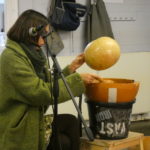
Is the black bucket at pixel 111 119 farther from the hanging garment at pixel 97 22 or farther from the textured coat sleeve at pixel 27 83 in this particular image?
the hanging garment at pixel 97 22

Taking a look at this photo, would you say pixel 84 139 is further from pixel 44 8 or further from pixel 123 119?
pixel 44 8

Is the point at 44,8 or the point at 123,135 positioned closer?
the point at 123,135

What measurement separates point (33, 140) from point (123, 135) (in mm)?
536

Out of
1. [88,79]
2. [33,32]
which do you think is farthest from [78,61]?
[33,32]

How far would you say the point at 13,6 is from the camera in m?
2.92

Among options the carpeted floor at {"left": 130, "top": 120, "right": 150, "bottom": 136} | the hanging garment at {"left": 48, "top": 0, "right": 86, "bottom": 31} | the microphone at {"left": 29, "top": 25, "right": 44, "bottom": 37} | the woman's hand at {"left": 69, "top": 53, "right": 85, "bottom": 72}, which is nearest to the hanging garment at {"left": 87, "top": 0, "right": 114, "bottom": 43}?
the hanging garment at {"left": 48, "top": 0, "right": 86, "bottom": 31}

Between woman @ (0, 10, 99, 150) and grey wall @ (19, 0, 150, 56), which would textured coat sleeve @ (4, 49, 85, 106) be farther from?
grey wall @ (19, 0, 150, 56)

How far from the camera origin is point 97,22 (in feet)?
10.6

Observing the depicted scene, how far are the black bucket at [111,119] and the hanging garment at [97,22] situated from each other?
137 centimetres

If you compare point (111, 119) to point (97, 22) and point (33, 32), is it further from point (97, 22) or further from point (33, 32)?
point (97, 22)

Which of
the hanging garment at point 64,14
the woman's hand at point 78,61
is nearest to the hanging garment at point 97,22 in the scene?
the hanging garment at point 64,14

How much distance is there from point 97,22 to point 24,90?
175 centimetres

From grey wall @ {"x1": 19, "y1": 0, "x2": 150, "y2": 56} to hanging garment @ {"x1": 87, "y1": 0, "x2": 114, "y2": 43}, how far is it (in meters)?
0.09

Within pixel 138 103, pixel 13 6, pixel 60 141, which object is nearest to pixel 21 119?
pixel 60 141
